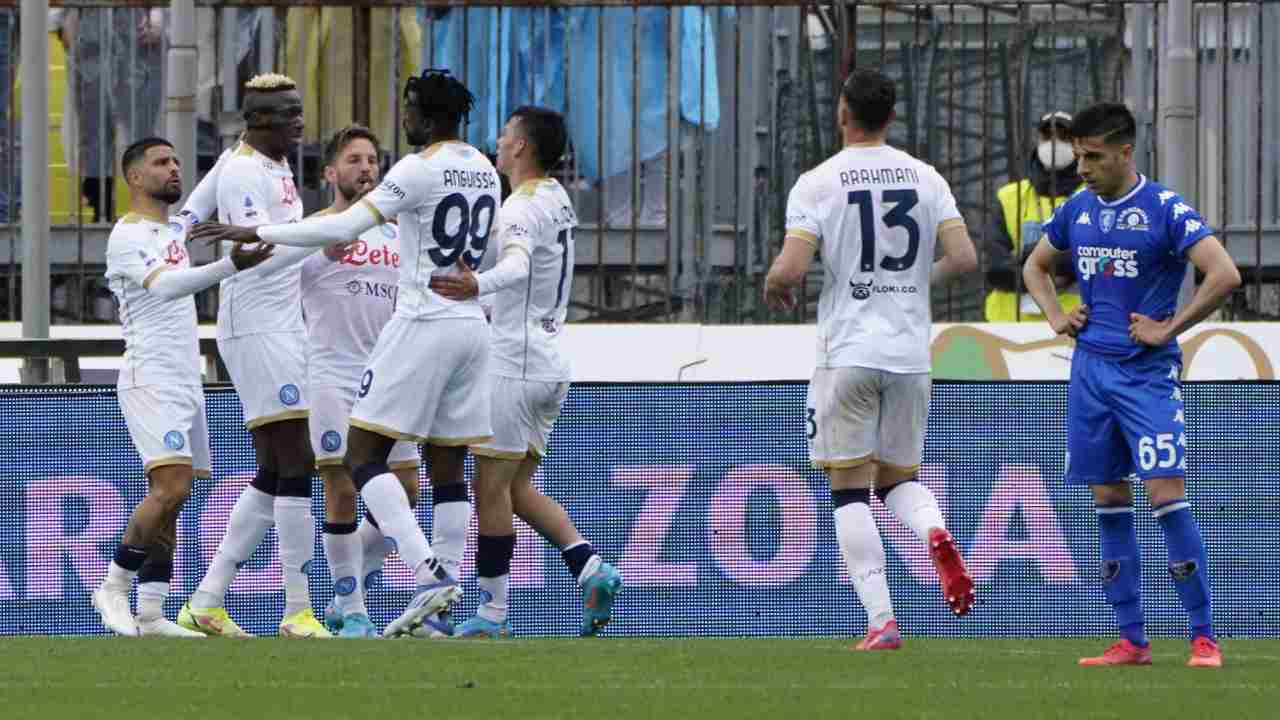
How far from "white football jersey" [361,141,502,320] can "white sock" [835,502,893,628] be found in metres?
1.68

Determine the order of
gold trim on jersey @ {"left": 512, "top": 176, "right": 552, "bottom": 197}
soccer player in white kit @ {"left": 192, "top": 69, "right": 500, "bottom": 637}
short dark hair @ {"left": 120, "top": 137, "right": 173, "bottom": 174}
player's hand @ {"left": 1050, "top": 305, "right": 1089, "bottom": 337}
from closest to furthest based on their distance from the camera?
player's hand @ {"left": 1050, "top": 305, "right": 1089, "bottom": 337}
soccer player in white kit @ {"left": 192, "top": 69, "right": 500, "bottom": 637}
gold trim on jersey @ {"left": 512, "top": 176, "right": 552, "bottom": 197}
short dark hair @ {"left": 120, "top": 137, "right": 173, "bottom": 174}

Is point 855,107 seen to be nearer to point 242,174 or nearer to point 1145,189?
point 1145,189

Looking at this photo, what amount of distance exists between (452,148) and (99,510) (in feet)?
11.3

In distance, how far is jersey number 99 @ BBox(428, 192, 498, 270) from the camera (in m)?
10.7

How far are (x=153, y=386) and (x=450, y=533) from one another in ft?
4.77

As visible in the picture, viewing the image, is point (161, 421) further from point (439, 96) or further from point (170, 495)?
point (439, 96)

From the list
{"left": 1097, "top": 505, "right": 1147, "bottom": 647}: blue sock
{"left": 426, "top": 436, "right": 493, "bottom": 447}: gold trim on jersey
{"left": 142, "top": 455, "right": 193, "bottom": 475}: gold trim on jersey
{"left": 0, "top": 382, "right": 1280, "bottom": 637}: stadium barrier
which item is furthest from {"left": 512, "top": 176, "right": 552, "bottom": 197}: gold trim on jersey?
{"left": 1097, "top": 505, "right": 1147, "bottom": 647}: blue sock

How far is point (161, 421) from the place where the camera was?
11641 mm

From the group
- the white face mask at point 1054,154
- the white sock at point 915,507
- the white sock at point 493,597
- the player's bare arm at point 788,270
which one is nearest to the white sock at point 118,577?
the white sock at point 493,597

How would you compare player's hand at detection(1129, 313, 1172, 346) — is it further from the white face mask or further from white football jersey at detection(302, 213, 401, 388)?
the white face mask

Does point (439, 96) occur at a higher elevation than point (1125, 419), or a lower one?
higher

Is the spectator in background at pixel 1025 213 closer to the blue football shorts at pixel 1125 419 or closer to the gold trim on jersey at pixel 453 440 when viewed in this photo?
the gold trim on jersey at pixel 453 440

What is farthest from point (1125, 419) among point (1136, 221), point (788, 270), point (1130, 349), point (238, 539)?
point (238, 539)

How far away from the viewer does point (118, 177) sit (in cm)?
1692
